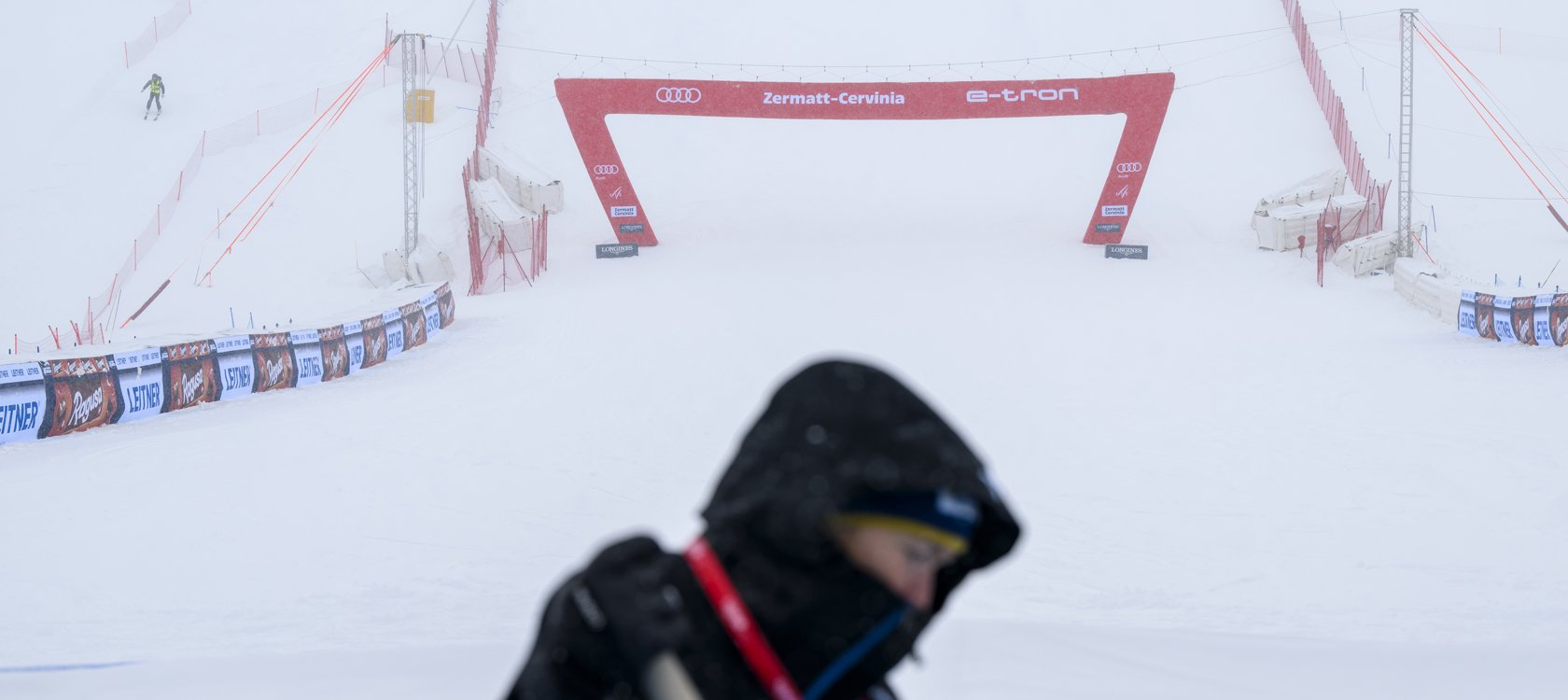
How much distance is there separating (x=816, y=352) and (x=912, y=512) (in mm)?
13280

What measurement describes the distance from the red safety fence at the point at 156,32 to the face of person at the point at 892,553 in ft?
105

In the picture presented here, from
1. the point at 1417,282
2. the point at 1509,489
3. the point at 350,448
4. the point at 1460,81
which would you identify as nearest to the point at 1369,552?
the point at 1509,489

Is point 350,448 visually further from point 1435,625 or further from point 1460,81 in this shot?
point 1460,81

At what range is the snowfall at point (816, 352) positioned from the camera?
6.14m

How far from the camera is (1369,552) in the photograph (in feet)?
24.9

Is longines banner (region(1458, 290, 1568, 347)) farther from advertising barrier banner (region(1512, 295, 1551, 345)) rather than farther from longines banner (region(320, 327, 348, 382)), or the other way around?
longines banner (region(320, 327, 348, 382))

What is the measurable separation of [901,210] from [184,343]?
1472 cm

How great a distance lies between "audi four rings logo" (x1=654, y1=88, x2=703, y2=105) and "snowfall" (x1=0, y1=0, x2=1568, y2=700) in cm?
240

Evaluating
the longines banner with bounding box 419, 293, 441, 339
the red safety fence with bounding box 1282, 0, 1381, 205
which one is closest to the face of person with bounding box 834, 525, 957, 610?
the longines banner with bounding box 419, 293, 441, 339

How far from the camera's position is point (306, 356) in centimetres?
1410

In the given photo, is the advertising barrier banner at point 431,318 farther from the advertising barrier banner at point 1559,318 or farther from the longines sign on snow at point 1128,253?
the advertising barrier banner at point 1559,318

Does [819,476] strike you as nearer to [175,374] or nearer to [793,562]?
[793,562]

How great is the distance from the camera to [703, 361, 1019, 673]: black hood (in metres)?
1.33

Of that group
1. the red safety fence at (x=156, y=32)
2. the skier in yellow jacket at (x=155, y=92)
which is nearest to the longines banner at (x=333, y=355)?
the skier in yellow jacket at (x=155, y=92)
